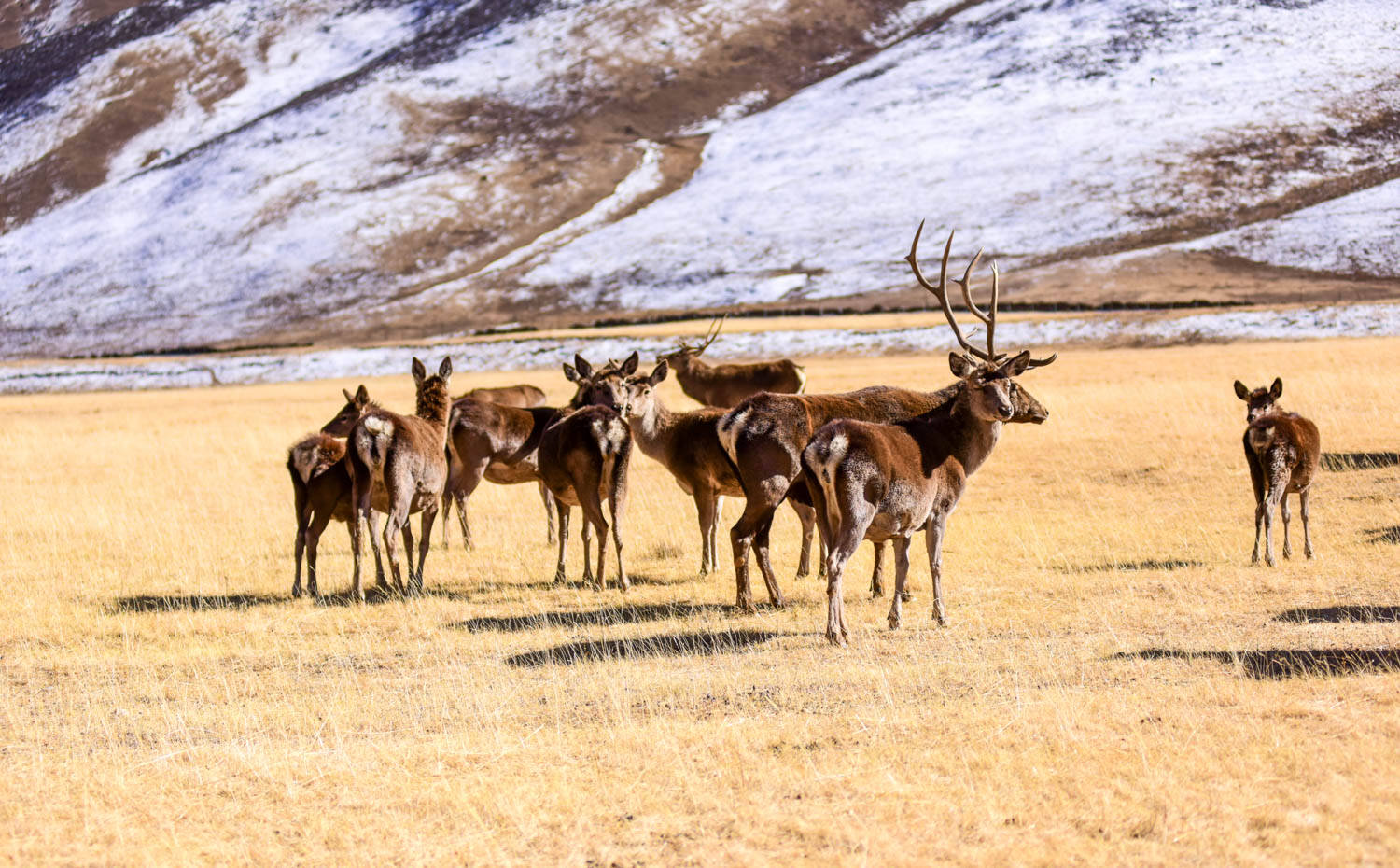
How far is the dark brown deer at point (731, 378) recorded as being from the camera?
25.8 meters

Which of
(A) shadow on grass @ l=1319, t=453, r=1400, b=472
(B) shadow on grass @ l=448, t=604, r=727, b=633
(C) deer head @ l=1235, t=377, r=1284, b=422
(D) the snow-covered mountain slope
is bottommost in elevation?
(A) shadow on grass @ l=1319, t=453, r=1400, b=472

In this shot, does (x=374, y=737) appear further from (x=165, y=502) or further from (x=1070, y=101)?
(x=1070, y=101)

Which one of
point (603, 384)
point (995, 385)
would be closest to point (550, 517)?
point (603, 384)

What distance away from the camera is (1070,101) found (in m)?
111

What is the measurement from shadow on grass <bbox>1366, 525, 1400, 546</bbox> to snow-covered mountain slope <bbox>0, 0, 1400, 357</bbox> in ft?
200

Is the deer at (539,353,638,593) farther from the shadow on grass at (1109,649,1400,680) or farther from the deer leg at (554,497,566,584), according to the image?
the shadow on grass at (1109,649,1400,680)

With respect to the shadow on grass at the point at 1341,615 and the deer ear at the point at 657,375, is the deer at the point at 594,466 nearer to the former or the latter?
the deer ear at the point at 657,375

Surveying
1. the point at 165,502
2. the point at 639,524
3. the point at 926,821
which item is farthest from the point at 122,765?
the point at 165,502

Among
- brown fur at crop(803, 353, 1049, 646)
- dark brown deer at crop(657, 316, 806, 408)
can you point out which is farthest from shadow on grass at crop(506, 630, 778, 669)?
dark brown deer at crop(657, 316, 806, 408)

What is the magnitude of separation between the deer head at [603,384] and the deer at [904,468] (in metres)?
3.46

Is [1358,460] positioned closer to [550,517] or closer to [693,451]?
[693,451]

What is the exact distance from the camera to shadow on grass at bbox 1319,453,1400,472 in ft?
61.6

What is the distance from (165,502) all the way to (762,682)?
44.9 feet

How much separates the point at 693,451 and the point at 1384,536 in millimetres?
7220
